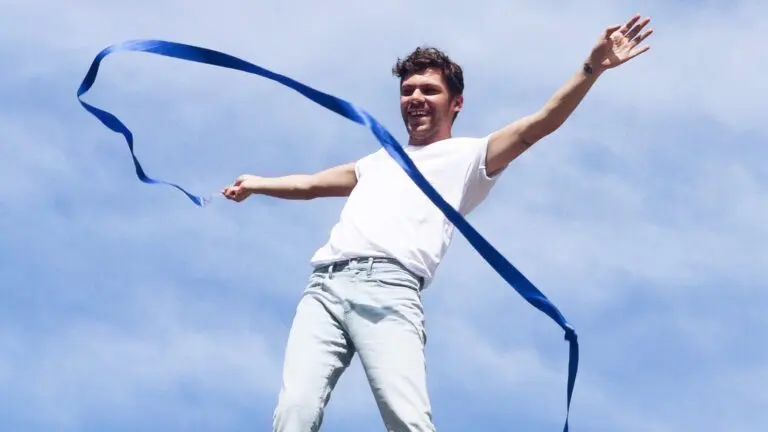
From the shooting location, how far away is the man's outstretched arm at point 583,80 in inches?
232

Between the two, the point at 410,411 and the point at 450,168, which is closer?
the point at 410,411

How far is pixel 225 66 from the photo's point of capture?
6227 millimetres

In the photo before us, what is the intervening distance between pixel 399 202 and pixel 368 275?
0.47 metres

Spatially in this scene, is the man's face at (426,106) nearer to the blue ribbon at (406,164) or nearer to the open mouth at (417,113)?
the open mouth at (417,113)

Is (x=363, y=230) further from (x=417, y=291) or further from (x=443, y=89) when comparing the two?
(x=443, y=89)

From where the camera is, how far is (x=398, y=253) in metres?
5.96

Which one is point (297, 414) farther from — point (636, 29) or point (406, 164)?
point (636, 29)

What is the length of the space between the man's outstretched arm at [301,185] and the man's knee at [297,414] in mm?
1590

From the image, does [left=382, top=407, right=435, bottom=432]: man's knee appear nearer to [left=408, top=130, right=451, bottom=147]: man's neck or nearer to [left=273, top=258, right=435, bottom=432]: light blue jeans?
[left=273, top=258, right=435, bottom=432]: light blue jeans

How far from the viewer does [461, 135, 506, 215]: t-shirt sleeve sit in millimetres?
6309

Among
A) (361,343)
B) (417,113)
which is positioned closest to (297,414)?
(361,343)

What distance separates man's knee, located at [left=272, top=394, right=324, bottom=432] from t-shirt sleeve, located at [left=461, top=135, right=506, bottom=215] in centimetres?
143

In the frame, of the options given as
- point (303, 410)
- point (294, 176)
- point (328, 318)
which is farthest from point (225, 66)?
point (303, 410)

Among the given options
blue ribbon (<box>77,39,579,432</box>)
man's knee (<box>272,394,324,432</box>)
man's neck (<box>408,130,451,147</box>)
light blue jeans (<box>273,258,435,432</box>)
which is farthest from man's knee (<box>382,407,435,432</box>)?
man's neck (<box>408,130,451,147</box>)
